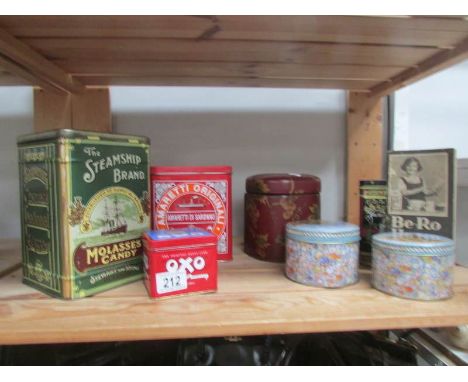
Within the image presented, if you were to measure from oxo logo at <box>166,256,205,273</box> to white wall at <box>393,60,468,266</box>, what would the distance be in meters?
0.78

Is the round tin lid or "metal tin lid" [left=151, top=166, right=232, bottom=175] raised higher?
"metal tin lid" [left=151, top=166, right=232, bottom=175]

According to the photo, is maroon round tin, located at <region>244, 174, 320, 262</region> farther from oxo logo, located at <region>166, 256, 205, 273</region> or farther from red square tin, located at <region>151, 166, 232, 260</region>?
oxo logo, located at <region>166, 256, 205, 273</region>

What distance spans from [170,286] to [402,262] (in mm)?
343

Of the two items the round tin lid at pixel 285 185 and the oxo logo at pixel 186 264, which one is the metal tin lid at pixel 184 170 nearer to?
the round tin lid at pixel 285 185

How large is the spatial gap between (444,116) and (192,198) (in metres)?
0.84

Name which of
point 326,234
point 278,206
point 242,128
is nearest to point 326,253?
point 326,234

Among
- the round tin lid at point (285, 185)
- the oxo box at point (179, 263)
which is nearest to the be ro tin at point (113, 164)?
the oxo box at point (179, 263)

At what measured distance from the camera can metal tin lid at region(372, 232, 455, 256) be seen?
0.45 m

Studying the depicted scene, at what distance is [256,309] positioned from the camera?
0.45 m

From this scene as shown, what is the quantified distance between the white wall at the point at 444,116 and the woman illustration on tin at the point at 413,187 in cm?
47

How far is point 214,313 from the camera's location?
434 mm

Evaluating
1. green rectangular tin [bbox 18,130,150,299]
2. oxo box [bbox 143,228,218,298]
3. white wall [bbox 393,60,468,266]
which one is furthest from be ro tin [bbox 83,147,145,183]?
white wall [bbox 393,60,468,266]
